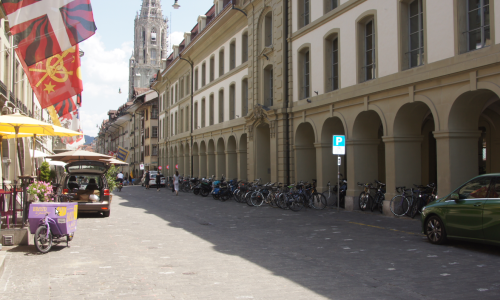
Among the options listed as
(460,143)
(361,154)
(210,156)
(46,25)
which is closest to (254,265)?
(46,25)

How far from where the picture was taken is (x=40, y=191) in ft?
40.3

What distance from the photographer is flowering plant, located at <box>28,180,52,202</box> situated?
1188 cm

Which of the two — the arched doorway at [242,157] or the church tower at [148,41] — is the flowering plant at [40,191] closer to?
the arched doorway at [242,157]

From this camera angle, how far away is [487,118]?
1978 cm

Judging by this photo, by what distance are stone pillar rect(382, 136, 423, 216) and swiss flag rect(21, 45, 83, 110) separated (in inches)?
430

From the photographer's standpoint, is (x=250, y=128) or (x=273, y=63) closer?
(x=273, y=63)

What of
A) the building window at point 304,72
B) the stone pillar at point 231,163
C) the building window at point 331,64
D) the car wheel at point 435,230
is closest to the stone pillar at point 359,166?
the building window at point 331,64

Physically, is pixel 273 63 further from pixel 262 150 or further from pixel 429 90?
pixel 429 90

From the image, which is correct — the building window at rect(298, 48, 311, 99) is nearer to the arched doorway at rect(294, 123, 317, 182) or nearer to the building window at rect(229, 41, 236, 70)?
the arched doorway at rect(294, 123, 317, 182)

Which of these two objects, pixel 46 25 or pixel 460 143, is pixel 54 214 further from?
pixel 460 143

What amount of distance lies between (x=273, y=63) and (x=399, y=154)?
36.3 ft

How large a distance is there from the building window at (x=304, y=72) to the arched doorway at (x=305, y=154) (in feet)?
5.79

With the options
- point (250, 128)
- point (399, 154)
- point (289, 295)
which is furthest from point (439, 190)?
point (250, 128)

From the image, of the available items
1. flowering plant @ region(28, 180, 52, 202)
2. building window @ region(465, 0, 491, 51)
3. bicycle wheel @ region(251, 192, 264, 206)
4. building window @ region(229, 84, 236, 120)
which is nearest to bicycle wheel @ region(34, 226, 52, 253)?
flowering plant @ region(28, 180, 52, 202)
